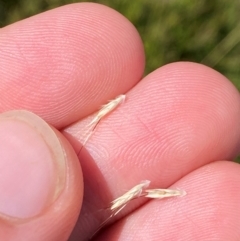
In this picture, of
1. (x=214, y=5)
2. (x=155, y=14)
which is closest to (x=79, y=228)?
(x=155, y=14)

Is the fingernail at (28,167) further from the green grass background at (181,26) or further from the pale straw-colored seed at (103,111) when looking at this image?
the green grass background at (181,26)

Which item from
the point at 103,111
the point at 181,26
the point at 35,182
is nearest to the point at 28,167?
the point at 35,182

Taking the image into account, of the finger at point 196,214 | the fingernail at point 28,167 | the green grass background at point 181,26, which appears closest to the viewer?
the fingernail at point 28,167

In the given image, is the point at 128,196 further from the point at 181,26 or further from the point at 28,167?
the point at 181,26

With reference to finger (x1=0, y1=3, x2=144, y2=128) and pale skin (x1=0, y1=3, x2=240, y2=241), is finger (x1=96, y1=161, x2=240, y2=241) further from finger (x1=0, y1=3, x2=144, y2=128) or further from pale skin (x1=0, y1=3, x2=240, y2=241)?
finger (x1=0, y1=3, x2=144, y2=128)

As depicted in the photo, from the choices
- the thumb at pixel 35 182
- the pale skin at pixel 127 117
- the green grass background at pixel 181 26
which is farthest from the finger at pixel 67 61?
the green grass background at pixel 181 26

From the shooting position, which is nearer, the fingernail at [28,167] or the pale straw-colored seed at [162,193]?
the fingernail at [28,167]

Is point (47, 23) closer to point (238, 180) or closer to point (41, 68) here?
point (41, 68)
